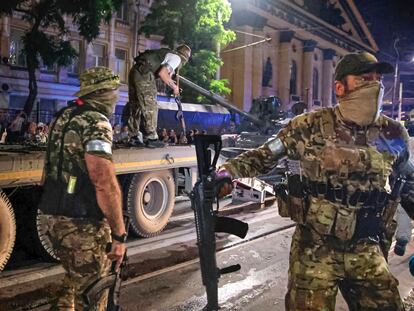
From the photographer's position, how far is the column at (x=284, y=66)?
31297mm

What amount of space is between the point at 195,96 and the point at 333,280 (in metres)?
18.0

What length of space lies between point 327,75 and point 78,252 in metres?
38.0

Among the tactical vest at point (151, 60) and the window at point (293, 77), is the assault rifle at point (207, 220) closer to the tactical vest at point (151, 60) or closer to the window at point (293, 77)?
the tactical vest at point (151, 60)

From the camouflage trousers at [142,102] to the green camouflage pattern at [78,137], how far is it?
11.6 ft

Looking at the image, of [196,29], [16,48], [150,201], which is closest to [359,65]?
[150,201]

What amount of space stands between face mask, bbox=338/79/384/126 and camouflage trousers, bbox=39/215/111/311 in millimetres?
1652

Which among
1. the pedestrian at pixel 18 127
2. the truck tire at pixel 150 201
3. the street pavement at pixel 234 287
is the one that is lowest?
the street pavement at pixel 234 287

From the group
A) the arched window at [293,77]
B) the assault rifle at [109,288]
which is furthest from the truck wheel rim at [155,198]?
the arched window at [293,77]

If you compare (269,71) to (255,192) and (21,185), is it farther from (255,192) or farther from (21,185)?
(21,185)

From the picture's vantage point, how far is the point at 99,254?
2818 mm

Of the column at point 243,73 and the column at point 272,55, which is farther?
the column at point 272,55

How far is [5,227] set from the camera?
15.0 ft

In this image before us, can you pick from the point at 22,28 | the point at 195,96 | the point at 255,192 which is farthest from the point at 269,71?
the point at 255,192

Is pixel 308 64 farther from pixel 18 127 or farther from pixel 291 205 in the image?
pixel 291 205
